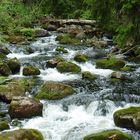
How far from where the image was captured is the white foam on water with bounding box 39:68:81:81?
1569 cm

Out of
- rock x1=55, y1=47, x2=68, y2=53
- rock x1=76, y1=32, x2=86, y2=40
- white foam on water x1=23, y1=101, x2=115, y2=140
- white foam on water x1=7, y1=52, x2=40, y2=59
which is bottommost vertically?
white foam on water x1=23, y1=101, x2=115, y2=140

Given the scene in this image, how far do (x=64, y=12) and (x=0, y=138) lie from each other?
26.6m

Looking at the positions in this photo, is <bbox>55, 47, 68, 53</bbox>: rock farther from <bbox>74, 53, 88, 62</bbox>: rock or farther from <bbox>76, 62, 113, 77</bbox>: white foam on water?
<bbox>76, 62, 113, 77</bbox>: white foam on water

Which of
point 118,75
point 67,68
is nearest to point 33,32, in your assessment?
point 67,68

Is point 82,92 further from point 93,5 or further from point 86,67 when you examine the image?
point 93,5

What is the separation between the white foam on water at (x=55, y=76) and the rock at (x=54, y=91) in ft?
6.95

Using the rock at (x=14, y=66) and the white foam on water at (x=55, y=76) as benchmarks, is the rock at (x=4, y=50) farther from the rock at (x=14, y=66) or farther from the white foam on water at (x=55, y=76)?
the white foam on water at (x=55, y=76)

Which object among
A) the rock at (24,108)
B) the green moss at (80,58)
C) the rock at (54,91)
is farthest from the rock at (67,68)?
the rock at (24,108)

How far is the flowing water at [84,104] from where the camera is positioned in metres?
10.8

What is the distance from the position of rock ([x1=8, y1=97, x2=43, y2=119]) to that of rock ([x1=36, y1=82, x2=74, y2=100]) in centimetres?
133

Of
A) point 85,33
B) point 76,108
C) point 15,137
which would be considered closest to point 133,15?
point 76,108

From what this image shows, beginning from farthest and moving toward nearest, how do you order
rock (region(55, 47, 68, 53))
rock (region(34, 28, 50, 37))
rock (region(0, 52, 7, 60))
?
rock (region(34, 28, 50, 37)) → rock (region(55, 47, 68, 53)) → rock (region(0, 52, 7, 60))

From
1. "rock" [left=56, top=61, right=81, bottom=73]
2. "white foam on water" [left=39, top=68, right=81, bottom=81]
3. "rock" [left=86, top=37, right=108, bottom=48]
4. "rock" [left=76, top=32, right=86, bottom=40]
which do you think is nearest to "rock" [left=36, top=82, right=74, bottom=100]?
"white foam on water" [left=39, top=68, right=81, bottom=81]

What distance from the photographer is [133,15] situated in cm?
1483
